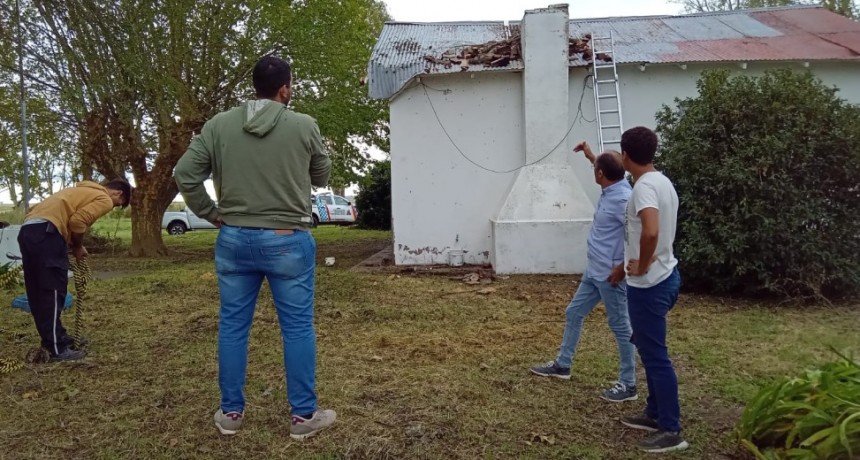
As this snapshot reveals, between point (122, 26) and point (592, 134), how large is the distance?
865 centimetres

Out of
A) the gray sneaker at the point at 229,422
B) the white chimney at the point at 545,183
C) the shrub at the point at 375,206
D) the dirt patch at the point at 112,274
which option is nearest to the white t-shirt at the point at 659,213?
the gray sneaker at the point at 229,422

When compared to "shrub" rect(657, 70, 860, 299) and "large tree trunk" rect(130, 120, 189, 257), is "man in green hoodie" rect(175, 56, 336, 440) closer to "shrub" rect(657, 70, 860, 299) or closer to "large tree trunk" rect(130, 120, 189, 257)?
"shrub" rect(657, 70, 860, 299)

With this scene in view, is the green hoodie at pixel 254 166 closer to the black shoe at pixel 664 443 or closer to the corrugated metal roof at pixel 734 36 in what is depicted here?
the black shoe at pixel 664 443

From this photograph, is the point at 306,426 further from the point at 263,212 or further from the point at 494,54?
the point at 494,54

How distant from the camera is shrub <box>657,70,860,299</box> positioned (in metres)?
6.80

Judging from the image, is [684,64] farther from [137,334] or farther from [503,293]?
[137,334]

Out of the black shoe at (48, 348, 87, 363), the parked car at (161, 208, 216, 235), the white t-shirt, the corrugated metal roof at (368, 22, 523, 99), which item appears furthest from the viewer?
the parked car at (161, 208, 216, 235)

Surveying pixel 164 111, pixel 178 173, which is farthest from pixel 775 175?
pixel 164 111

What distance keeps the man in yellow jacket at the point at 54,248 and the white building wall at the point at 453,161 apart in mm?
5592

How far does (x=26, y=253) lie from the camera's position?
4.59 meters

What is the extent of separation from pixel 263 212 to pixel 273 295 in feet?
1.44

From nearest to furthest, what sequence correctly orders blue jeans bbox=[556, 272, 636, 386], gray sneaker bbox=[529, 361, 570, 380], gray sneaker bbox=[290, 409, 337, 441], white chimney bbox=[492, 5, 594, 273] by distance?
1. gray sneaker bbox=[290, 409, 337, 441]
2. blue jeans bbox=[556, 272, 636, 386]
3. gray sneaker bbox=[529, 361, 570, 380]
4. white chimney bbox=[492, 5, 594, 273]

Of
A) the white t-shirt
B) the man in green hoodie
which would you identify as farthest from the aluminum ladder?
the man in green hoodie

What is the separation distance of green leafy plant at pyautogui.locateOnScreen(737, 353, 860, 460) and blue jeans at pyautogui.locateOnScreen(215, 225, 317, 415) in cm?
220
